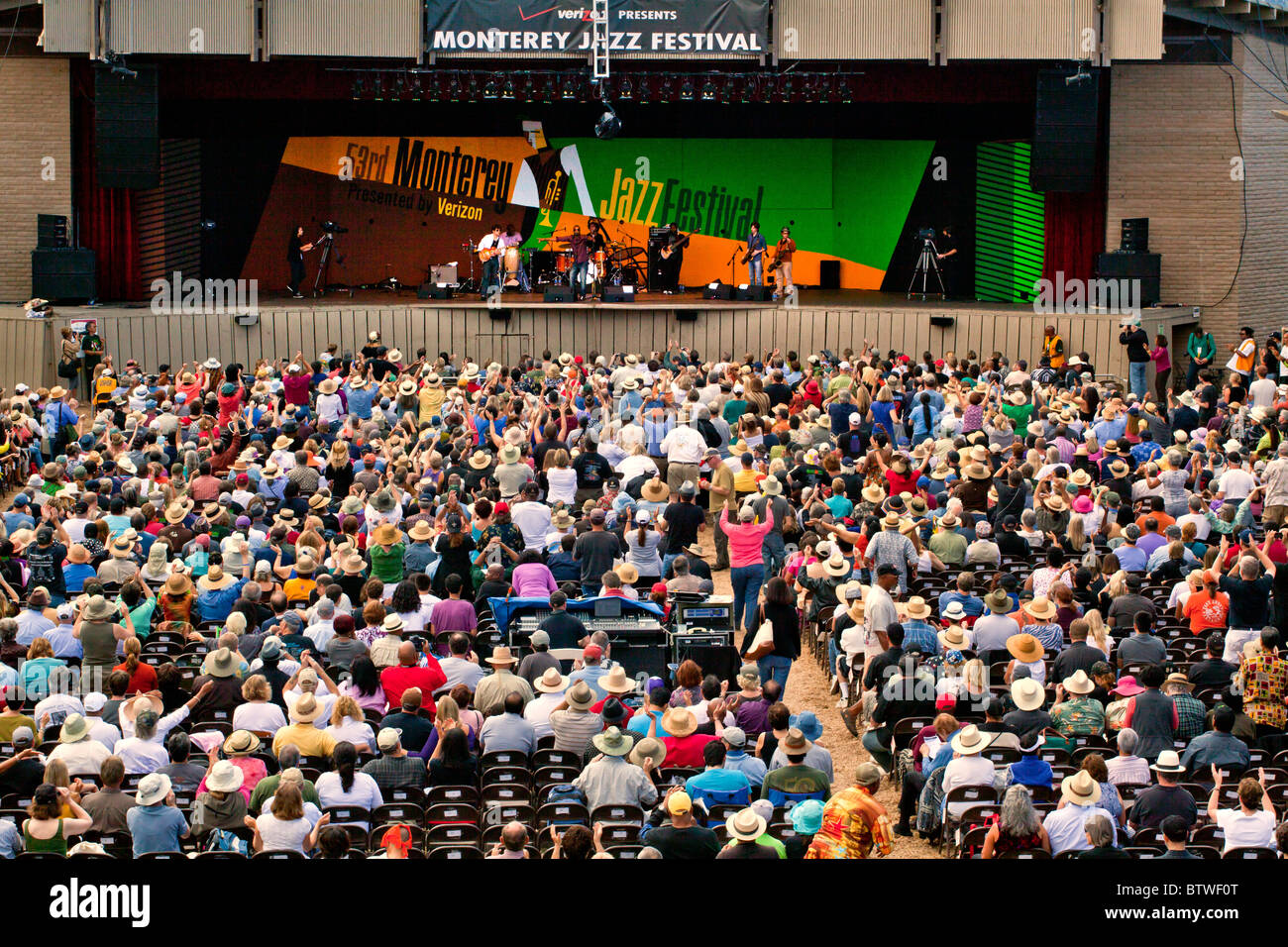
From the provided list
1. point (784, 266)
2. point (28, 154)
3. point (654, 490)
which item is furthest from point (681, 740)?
point (28, 154)

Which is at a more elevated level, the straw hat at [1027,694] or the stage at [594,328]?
the stage at [594,328]

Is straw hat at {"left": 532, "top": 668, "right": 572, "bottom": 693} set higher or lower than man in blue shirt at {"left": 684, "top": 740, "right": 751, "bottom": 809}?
higher

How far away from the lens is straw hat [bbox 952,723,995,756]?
8.66 m

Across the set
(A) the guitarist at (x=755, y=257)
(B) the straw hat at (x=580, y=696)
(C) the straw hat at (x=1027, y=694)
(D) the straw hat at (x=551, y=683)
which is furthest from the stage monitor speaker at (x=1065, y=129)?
(B) the straw hat at (x=580, y=696)

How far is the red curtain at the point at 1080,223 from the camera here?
25375 millimetres

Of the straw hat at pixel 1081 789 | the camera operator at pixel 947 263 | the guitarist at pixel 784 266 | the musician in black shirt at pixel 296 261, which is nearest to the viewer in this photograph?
the straw hat at pixel 1081 789

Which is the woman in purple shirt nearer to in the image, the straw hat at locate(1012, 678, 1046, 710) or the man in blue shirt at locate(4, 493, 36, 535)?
the straw hat at locate(1012, 678, 1046, 710)

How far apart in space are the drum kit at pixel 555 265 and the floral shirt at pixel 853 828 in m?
19.1

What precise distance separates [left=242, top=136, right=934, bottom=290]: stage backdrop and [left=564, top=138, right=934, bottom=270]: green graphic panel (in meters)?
0.02

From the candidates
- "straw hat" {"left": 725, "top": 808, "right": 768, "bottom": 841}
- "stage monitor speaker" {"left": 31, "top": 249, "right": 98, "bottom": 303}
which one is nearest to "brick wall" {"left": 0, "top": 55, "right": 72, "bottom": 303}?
"stage monitor speaker" {"left": 31, "top": 249, "right": 98, "bottom": 303}

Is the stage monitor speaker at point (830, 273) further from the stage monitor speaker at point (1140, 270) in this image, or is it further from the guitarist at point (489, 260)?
the guitarist at point (489, 260)

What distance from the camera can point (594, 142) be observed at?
96.5 feet

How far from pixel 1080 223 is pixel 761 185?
21.1 feet
